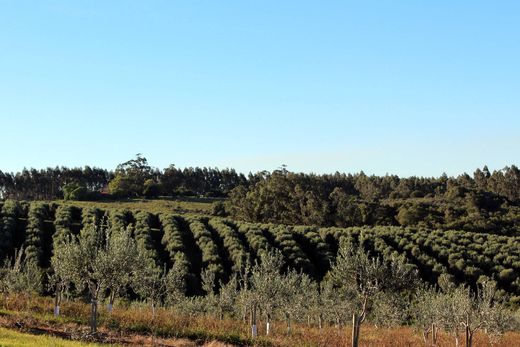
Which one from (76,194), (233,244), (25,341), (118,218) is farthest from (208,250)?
(76,194)

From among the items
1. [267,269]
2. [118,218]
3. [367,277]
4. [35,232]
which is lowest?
[267,269]

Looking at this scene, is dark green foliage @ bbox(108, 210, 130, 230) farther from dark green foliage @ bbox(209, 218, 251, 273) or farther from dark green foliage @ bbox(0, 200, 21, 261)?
dark green foliage @ bbox(209, 218, 251, 273)

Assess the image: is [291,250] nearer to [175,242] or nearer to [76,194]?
[175,242]

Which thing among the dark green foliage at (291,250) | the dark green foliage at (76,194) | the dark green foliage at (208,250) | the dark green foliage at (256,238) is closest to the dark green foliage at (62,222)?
the dark green foliage at (208,250)

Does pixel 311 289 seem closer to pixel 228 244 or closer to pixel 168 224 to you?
pixel 228 244

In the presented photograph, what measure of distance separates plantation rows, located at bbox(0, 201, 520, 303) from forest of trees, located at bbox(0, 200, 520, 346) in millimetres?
205

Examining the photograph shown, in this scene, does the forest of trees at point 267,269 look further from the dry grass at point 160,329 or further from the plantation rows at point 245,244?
the dry grass at point 160,329

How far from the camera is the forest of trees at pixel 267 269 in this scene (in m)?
28.6

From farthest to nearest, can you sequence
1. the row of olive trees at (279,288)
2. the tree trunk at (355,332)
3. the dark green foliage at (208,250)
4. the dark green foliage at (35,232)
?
1. the dark green foliage at (208,250)
2. the dark green foliage at (35,232)
3. the row of olive trees at (279,288)
4. the tree trunk at (355,332)

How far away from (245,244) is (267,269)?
3964cm

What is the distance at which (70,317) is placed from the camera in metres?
32.8

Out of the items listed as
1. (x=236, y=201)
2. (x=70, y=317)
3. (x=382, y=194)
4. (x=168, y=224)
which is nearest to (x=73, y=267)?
(x=70, y=317)

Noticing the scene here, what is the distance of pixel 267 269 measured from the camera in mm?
37750

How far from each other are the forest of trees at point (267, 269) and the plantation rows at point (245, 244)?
205 mm
